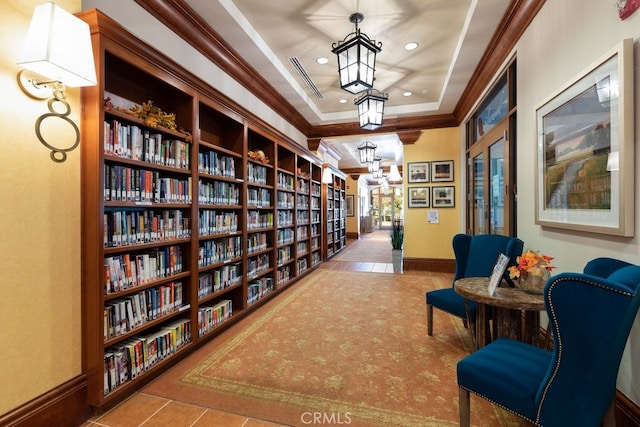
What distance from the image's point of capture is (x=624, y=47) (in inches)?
53.4

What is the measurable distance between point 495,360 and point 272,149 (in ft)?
11.5

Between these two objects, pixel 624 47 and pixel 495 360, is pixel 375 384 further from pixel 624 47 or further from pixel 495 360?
pixel 624 47

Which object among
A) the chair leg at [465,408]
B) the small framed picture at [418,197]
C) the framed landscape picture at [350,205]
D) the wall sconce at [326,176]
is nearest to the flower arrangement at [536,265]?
the chair leg at [465,408]

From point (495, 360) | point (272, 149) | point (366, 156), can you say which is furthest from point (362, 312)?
point (366, 156)

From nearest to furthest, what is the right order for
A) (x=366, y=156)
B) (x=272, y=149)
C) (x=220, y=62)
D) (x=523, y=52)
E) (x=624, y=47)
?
1. (x=624, y=47)
2. (x=523, y=52)
3. (x=220, y=62)
4. (x=272, y=149)
5. (x=366, y=156)

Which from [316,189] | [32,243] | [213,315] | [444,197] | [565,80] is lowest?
[213,315]

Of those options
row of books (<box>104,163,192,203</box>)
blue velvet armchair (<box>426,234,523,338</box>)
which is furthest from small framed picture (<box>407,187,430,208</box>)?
row of books (<box>104,163,192,203</box>)

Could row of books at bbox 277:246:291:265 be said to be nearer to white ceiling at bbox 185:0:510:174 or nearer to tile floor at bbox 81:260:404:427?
white ceiling at bbox 185:0:510:174

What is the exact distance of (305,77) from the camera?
13.3ft

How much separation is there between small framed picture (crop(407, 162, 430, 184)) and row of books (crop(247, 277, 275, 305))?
3.50 m

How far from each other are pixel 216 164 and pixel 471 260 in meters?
2.73

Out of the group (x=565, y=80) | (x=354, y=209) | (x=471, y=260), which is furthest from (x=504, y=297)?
(x=354, y=209)

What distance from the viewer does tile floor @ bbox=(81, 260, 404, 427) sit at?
5.40 feet

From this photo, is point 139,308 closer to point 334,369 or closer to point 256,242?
point 334,369
